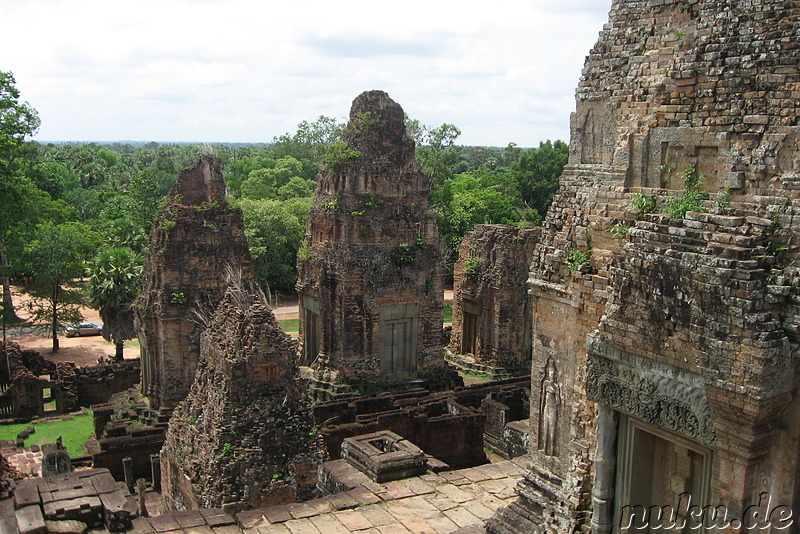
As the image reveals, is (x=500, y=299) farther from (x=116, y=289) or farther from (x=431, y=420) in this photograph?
(x=116, y=289)

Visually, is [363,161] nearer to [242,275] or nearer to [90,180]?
[242,275]

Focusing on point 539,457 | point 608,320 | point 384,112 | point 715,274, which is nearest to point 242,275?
point 384,112

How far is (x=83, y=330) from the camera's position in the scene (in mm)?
30656

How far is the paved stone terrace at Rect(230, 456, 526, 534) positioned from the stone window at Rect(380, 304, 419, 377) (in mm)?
5715

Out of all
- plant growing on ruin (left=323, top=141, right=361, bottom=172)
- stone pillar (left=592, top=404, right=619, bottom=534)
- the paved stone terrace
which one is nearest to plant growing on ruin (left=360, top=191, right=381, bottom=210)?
plant growing on ruin (left=323, top=141, right=361, bottom=172)

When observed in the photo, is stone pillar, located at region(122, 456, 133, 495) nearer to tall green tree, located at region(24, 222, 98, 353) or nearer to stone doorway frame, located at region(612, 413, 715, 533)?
stone doorway frame, located at region(612, 413, 715, 533)

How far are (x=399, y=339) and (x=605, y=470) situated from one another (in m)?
11.2

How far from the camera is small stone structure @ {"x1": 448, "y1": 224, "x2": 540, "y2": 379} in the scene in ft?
68.5

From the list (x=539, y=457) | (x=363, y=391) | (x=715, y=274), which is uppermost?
(x=715, y=274)

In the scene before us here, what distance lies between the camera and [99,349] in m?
28.4

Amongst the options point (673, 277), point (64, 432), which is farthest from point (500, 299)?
point (673, 277)

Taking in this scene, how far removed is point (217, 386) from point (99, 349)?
20255 mm

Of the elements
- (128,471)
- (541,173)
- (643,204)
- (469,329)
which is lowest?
(128,471)

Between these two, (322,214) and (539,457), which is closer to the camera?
(539,457)
